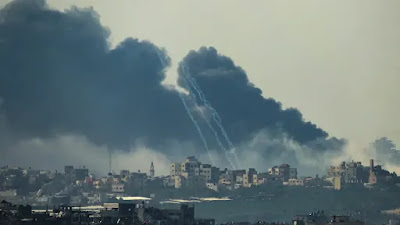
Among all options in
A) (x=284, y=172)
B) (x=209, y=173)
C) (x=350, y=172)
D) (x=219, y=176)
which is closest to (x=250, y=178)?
(x=219, y=176)

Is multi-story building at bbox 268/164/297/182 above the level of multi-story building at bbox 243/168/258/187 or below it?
above

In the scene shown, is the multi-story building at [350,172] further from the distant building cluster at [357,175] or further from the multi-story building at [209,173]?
the multi-story building at [209,173]

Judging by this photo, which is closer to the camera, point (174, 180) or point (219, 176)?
point (174, 180)

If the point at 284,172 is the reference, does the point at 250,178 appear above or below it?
below

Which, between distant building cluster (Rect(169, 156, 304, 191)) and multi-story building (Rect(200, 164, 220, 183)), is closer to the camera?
distant building cluster (Rect(169, 156, 304, 191))

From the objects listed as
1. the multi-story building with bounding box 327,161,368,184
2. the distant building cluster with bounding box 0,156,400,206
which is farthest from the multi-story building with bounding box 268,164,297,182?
the multi-story building with bounding box 327,161,368,184

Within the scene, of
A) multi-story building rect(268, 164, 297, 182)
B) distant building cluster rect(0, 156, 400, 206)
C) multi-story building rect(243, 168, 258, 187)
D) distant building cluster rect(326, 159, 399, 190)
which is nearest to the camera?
distant building cluster rect(0, 156, 400, 206)

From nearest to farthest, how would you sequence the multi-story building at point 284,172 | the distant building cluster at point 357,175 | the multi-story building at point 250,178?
1. the distant building cluster at point 357,175
2. the multi-story building at point 250,178
3. the multi-story building at point 284,172

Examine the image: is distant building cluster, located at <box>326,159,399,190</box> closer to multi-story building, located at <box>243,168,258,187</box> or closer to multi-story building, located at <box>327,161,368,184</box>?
multi-story building, located at <box>327,161,368,184</box>

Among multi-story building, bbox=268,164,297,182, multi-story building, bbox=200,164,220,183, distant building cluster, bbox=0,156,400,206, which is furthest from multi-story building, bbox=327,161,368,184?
multi-story building, bbox=200,164,220,183

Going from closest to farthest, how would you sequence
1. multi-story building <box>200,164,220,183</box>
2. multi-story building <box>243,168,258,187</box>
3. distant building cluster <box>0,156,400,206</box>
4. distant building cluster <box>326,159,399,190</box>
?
distant building cluster <box>0,156,400,206</box>, distant building cluster <box>326,159,399,190</box>, multi-story building <box>243,168,258,187</box>, multi-story building <box>200,164,220,183</box>

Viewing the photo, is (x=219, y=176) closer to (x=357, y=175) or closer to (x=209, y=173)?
(x=209, y=173)

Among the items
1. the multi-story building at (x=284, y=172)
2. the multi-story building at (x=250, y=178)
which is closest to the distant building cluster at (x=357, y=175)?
the multi-story building at (x=284, y=172)

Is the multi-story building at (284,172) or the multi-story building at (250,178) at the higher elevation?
the multi-story building at (284,172)
